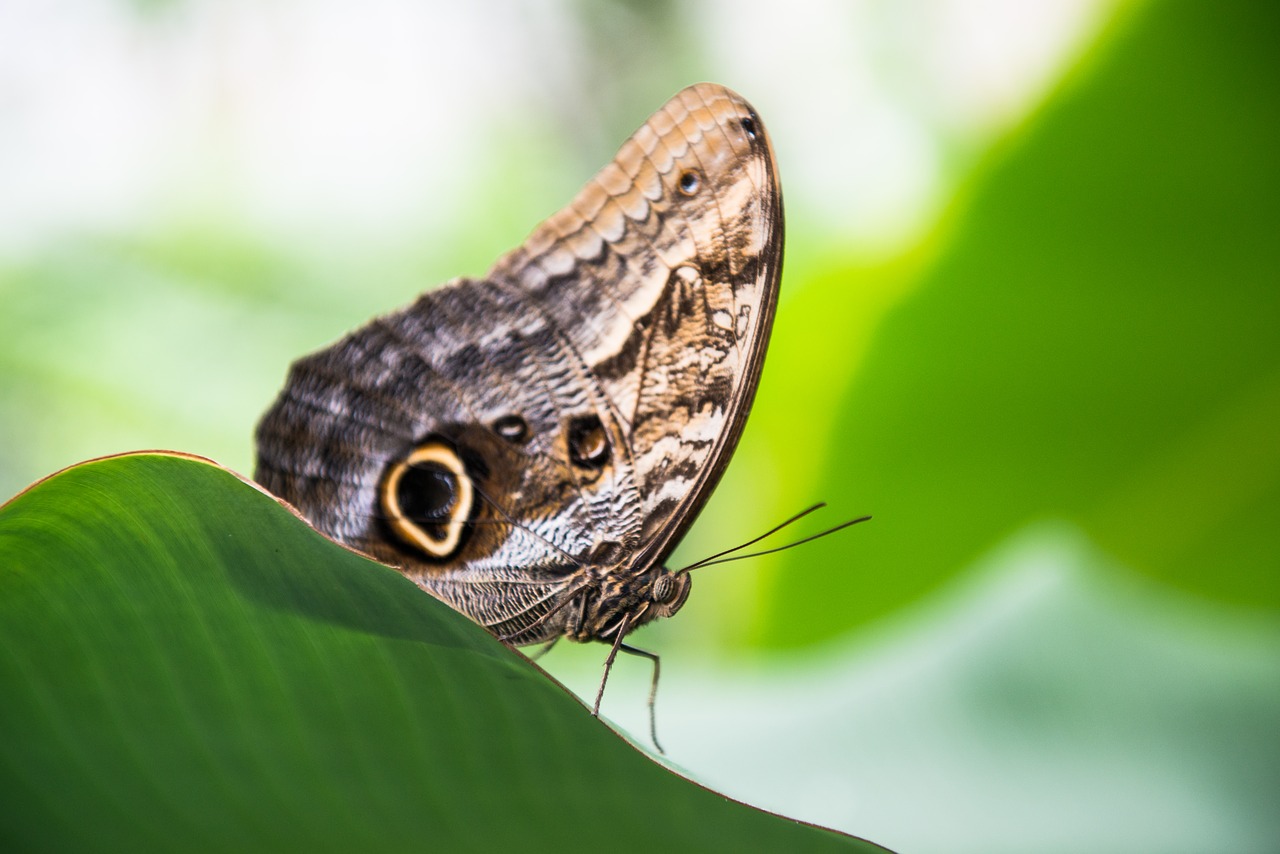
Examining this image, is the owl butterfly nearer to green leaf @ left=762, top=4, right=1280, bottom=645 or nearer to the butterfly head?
the butterfly head

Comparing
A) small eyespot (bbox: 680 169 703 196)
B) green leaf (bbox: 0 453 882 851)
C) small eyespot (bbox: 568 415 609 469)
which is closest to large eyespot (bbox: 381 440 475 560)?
small eyespot (bbox: 568 415 609 469)

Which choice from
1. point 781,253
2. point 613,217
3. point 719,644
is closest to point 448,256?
point 719,644

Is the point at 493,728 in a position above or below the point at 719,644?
above

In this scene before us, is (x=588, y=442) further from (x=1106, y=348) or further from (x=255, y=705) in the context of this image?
(x=1106, y=348)

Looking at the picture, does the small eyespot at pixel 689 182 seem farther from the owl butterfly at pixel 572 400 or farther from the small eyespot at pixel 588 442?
the small eyespot at pixel 588 442

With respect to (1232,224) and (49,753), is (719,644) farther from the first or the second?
(49,753)

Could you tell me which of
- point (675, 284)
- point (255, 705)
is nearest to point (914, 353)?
point (675, 284)
